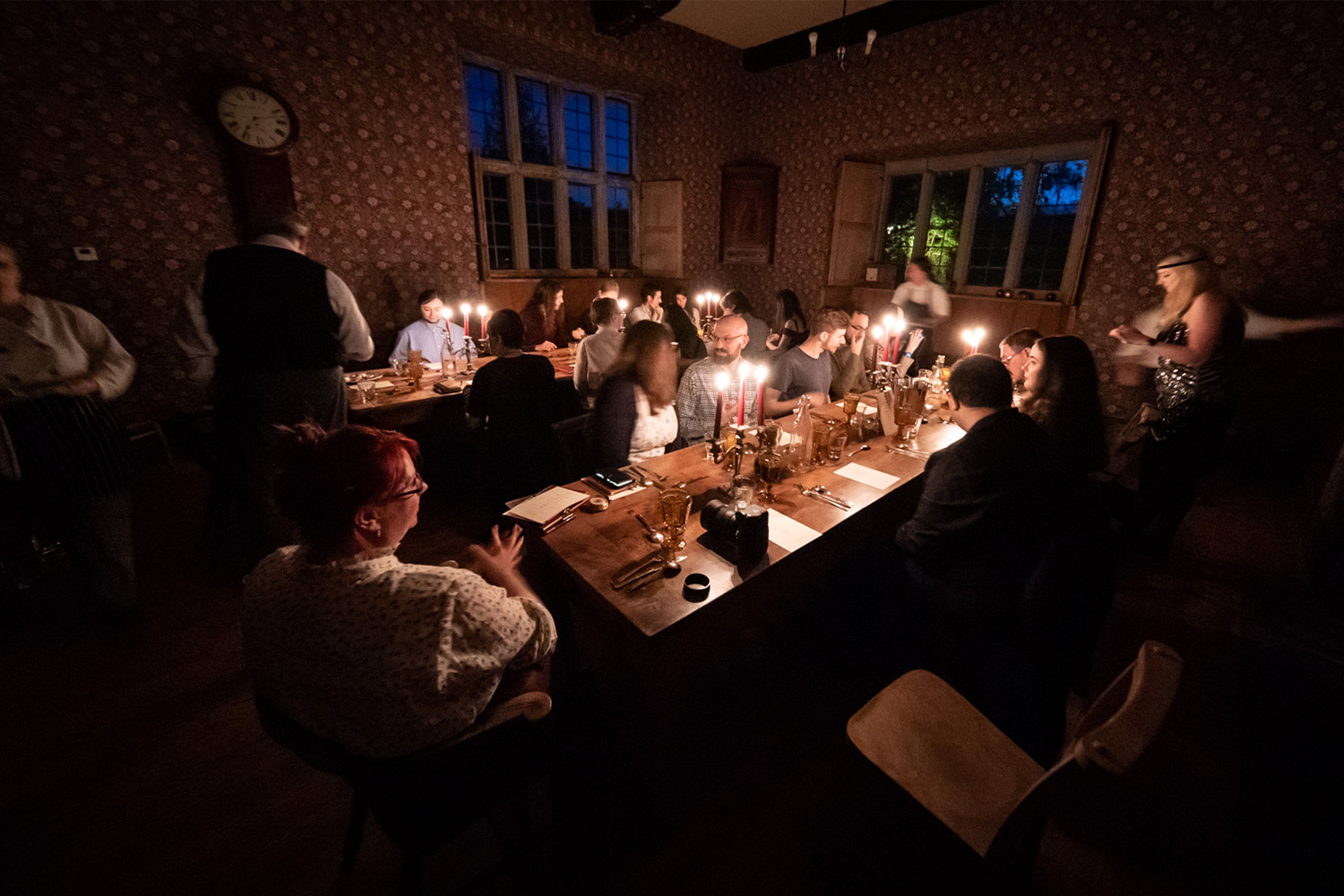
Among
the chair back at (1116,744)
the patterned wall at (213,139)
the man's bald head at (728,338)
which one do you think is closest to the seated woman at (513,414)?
the man's bald head at (728,338)

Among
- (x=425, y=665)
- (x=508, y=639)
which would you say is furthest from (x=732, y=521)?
(x=425, y=665)

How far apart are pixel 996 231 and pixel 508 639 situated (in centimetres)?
732

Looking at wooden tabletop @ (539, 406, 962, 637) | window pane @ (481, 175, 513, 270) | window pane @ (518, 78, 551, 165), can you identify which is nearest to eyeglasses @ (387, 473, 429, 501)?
wooden tabletop @ (539, 406, 962, 637)

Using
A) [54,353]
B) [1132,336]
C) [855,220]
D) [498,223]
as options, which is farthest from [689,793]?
[855,220]

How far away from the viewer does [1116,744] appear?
0.94 meters

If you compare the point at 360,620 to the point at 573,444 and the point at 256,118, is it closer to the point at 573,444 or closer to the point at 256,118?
the point at 573,444

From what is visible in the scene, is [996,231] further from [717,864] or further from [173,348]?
[173,348]

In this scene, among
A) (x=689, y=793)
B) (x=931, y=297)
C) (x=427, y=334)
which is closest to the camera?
(x=689, y=793)

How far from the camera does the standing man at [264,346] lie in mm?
2480

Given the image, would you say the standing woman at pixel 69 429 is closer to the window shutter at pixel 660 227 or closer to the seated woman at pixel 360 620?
the seated woman at pixel 360 620

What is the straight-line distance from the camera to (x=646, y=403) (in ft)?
8.31

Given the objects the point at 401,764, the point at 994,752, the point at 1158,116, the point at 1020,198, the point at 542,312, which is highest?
the point at 1158,116

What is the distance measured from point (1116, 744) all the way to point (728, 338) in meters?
2.23

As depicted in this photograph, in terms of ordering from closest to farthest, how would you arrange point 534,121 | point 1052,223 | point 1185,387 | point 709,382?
point 709,382 → point 1185,387 → point 1052,223 → point 534,121
